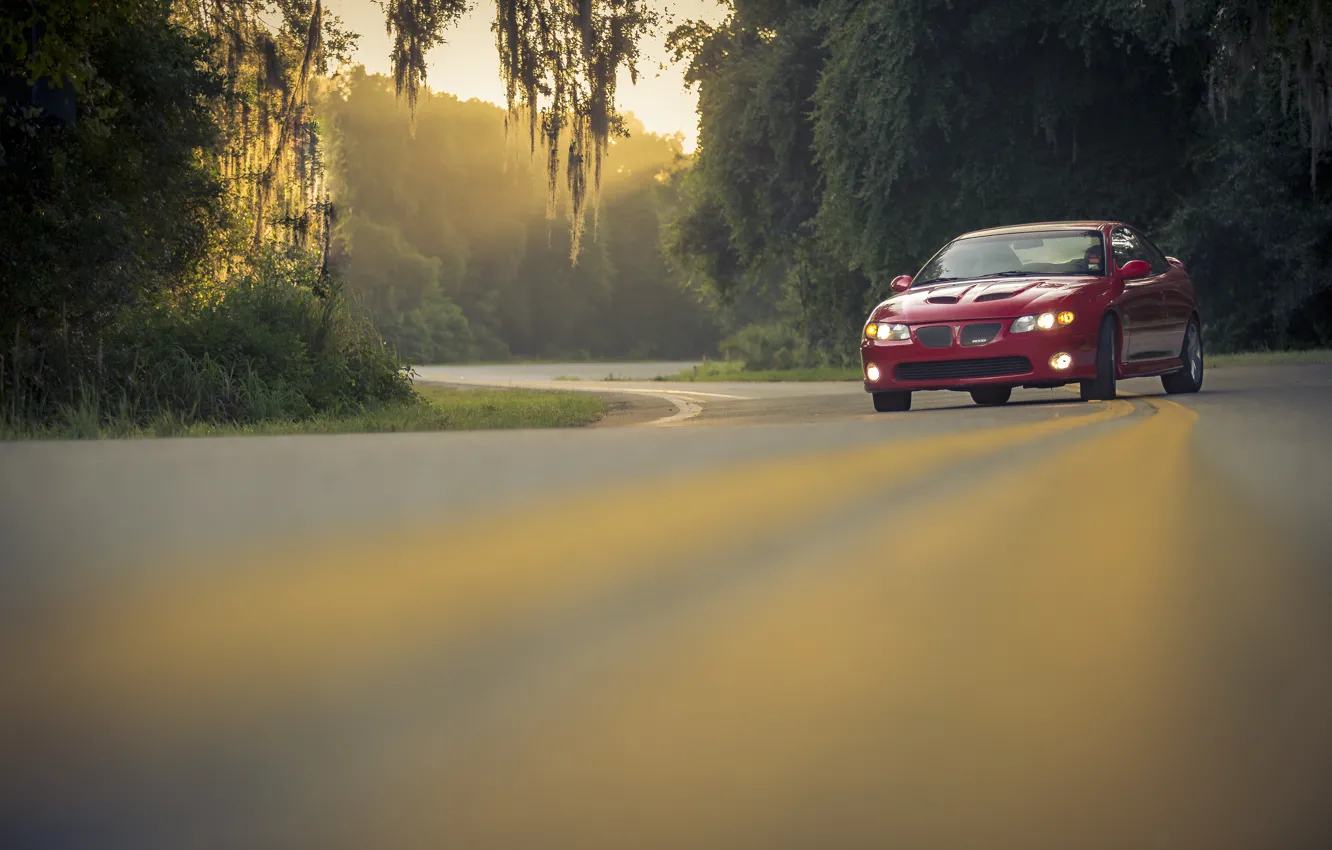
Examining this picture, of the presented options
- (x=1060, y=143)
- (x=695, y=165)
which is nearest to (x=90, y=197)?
(x=1060, y=143)

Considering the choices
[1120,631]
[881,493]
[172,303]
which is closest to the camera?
[1120,631]

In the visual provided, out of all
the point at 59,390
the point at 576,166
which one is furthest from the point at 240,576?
the point at 576,166

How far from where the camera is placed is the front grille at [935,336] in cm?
1477

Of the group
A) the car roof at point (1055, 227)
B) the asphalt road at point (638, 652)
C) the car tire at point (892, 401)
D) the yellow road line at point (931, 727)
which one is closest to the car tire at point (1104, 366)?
the car tire at point (892, 401)

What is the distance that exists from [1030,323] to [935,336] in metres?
0.79

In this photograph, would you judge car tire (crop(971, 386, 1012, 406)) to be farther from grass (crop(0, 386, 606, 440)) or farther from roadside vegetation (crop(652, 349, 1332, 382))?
roadside vegetation (crop(652, 349, 1332, 382))

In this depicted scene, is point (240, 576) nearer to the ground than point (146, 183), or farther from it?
nearer to the ground

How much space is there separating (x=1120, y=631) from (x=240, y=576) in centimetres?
259

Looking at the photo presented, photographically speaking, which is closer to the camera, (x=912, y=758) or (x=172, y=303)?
(x=912, y=758)

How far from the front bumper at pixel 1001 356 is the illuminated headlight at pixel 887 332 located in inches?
2.0

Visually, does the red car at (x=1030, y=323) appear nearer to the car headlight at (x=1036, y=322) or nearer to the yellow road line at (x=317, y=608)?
the car headlight at (x=1036, y=322)

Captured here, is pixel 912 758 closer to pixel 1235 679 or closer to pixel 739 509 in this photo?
pixel 1235 679

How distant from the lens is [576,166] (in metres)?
21.5

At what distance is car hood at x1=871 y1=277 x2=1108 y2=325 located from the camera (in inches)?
584
